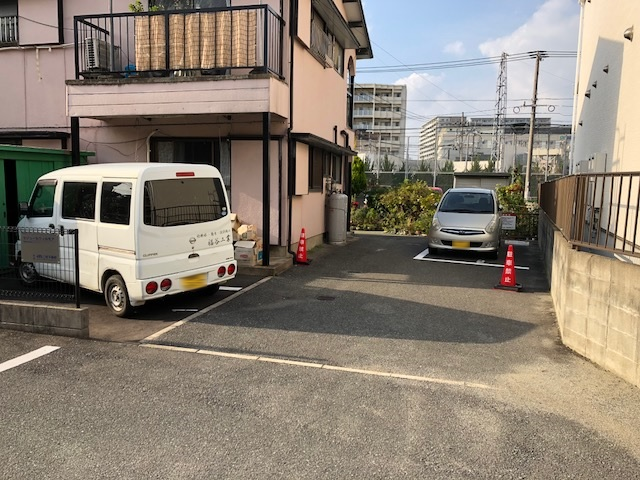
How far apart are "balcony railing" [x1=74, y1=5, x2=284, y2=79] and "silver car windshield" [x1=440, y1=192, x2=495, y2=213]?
17.3 ft

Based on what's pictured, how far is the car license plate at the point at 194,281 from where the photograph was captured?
627 cm

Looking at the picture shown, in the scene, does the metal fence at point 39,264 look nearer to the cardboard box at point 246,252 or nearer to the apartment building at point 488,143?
the cardboard box at point 246,252

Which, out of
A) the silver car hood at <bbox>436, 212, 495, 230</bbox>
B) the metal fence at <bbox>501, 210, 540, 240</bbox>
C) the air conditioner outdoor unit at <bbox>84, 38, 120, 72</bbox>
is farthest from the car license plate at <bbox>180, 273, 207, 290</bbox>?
the metal fence at <bbox>501, 210, 540, 240</bbox>

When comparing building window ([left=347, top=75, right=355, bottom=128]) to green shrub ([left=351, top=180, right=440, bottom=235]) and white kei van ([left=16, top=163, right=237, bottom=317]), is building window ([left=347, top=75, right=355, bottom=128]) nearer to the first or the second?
green shrub ([left=351, top=180, right=440, bottom=235])

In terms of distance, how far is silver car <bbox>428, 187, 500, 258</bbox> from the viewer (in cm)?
1094

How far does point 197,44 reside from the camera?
29.0 ft

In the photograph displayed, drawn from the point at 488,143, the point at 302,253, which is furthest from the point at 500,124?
the point at 302,253

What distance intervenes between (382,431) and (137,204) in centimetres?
393

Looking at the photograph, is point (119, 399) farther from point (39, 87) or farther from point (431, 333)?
point (39, 87)

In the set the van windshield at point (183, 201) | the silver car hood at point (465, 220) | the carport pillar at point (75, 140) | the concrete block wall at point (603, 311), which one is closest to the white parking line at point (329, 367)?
the concrete block wall at point (603, 311)

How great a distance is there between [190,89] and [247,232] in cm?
278

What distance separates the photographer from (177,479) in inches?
113

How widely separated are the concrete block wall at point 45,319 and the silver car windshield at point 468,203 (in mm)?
8846

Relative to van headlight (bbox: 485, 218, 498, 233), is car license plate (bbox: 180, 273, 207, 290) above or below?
below
